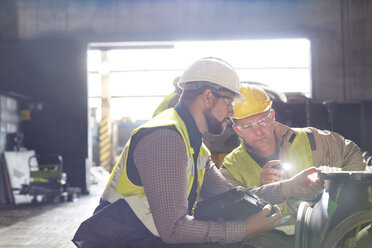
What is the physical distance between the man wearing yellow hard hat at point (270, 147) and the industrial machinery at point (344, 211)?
1.01 metres

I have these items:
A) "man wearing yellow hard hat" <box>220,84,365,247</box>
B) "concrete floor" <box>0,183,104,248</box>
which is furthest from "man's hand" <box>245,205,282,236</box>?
"concrete floor" <box>0,183,104,248</box>

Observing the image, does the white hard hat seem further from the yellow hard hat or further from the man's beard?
the yellow hard hat

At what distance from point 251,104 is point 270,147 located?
0.34 meters

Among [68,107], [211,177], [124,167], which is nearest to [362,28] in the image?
[68,107]

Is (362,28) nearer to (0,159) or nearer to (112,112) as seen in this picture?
(0,159)

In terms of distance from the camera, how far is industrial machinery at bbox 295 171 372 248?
5.20ft

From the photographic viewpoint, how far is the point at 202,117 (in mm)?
2062

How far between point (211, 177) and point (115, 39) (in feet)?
25.4

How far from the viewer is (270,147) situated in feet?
9.70

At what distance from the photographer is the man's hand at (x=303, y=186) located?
2195 millimetres

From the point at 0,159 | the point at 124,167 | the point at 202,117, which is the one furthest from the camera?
the point at 0,159

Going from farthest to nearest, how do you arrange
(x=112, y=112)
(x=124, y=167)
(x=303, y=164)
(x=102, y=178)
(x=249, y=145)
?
(x=112, y=112) → (x=102, y=178) → (x=249, y=145) → (x=303, y=164) → (x=124, y=167)

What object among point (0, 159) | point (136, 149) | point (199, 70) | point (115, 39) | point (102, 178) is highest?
point (115, 39)

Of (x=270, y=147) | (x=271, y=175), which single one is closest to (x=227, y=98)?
(x=271, y=175)
